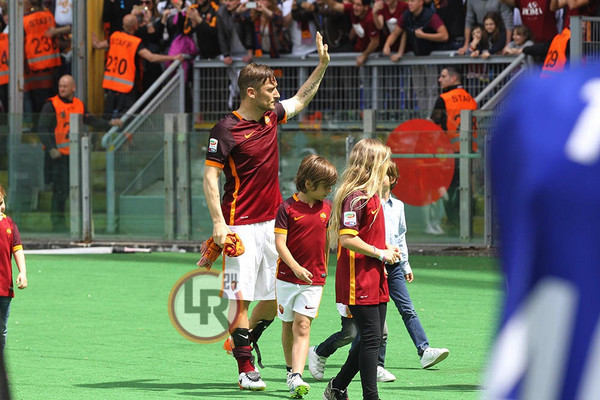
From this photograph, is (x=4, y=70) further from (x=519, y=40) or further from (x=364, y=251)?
(x=364, y=251)

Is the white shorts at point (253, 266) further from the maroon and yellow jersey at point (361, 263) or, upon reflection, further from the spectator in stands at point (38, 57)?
the spectator in stands at point (38, 57)

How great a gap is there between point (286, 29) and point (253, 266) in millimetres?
13192

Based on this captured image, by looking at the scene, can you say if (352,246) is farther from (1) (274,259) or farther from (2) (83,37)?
(2) (83,37)

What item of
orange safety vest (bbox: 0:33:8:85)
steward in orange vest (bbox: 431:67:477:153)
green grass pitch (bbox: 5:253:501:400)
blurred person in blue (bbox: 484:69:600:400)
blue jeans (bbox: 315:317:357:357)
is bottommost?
green grass pitch (bbox: 5:253:501:400)

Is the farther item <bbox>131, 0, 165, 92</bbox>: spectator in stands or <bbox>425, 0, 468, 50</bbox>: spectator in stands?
<bbox>131, 0, 165, 92</bbox>: spectator in stands

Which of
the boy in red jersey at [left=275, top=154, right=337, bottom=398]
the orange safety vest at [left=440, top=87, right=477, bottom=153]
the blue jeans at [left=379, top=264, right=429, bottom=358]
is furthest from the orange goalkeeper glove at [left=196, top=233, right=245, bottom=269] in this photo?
the orange safety vest at [left=440, top=87, right=477, bottom=153]

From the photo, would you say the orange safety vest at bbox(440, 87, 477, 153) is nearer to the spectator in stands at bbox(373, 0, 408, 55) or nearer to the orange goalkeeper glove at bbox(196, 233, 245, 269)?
the spectator in stands at bbox(373, 0, 408, 55)

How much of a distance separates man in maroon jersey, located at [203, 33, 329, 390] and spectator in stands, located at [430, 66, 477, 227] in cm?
941

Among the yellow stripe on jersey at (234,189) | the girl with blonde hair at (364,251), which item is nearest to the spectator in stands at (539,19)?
the yellow stripe on jersey at (234,189)

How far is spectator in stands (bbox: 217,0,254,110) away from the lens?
20.4 metres

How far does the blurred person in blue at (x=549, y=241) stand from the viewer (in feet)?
4.20

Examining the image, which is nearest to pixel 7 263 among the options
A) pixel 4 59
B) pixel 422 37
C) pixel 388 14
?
pixel 422 37

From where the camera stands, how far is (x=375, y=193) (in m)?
6.47

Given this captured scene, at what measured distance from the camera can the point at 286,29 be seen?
20266mm
